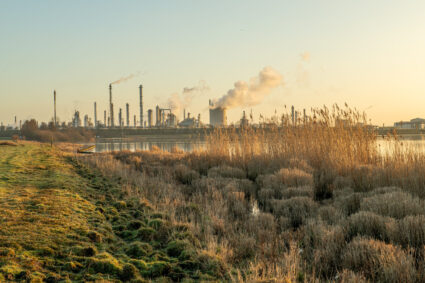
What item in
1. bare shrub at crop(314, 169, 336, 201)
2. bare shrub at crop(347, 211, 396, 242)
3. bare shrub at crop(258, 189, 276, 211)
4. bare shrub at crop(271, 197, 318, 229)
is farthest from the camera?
bare shrub at crop(314, 169, 336, 201)

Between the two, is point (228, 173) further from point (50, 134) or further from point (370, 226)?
point (50, 134)

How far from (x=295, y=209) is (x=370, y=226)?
5.20 ft

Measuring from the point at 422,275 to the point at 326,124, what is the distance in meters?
8.06

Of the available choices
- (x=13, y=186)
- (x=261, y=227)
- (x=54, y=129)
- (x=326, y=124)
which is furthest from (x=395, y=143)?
(x=54, y=129)

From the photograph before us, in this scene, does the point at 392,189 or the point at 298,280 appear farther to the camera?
the point at 392,189

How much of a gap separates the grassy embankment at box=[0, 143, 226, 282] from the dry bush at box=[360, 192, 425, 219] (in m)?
2.98

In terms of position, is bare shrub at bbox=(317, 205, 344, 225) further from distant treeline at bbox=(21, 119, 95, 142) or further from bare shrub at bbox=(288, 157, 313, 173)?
distant treeline at bbox=(21, 119, 95, 142)

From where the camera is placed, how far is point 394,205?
17.8ft

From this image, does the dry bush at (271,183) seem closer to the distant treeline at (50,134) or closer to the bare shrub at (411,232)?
the bare shrub at (411,232)

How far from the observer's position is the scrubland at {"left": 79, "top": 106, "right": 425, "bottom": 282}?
3.87 meters

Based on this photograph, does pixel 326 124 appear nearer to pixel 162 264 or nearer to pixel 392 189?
pixel 392 189

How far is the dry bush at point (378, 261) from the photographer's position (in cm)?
345

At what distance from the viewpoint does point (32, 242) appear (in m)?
4.23

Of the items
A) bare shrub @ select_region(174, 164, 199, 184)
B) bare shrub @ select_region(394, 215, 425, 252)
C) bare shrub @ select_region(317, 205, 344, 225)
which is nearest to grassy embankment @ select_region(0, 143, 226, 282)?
bare shrub @ select_region(317, 205, 344, 225)
